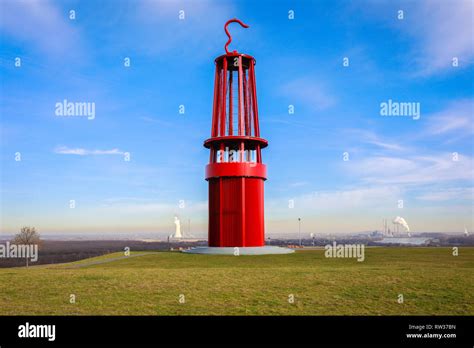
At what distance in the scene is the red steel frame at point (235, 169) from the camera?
41.2 m

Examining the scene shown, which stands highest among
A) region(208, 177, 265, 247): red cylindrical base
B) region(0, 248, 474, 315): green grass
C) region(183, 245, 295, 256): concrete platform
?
region(208, 177, 265, 247): red cylindrical base

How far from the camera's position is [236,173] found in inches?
1622

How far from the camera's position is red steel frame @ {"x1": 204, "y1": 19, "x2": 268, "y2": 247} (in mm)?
41219

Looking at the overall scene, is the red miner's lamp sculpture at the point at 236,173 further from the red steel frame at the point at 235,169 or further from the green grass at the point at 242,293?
the green grass at the point at 242,293

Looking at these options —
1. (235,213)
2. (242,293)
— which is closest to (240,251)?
(235,213)

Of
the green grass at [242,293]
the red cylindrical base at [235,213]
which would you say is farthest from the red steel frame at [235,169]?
the green grass at [242,293]

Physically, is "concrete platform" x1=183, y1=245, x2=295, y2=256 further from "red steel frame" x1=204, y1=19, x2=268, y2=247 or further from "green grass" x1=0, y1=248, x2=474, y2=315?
"green grass" x1=0, y1=248, x2=474, y2=315

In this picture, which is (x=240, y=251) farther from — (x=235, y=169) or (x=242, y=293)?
(x=242, y=293)

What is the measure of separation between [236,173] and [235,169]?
47 centimetres

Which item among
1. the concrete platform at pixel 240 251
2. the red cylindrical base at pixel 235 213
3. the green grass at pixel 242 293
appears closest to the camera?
the green grass at pixel 242 293

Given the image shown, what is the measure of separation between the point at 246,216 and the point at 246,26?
22473 millimetres

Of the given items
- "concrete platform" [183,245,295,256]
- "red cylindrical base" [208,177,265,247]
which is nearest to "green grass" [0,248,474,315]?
"concrete platform" [183,245,295,256]
